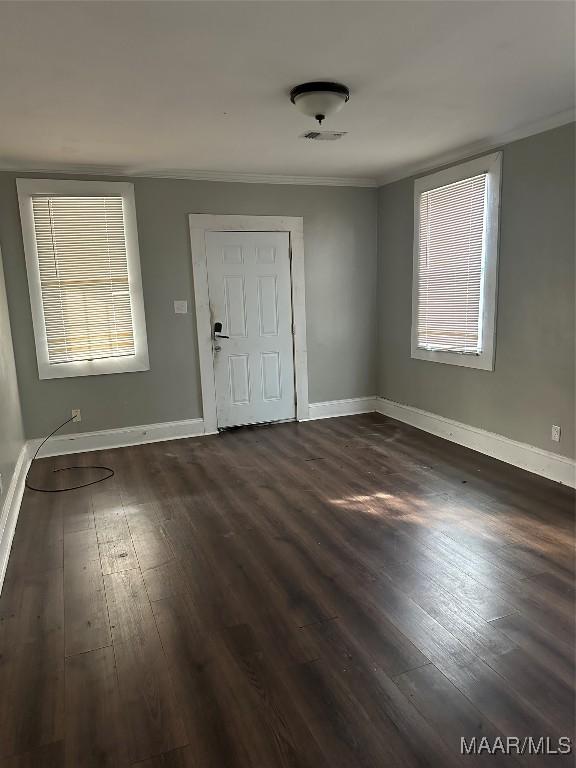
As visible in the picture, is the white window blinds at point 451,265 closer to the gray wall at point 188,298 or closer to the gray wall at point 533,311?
the gray wall at point 533,311

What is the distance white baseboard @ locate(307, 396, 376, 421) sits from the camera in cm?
544

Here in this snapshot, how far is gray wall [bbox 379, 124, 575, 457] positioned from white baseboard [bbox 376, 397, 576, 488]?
6 cm

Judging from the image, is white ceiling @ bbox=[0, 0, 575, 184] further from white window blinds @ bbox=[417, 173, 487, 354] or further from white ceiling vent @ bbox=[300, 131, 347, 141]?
white window blinds @ bbox=[417, 173, 487, 354]

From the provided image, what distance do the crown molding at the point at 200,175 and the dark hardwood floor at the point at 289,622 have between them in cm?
263

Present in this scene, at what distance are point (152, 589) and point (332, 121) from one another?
9.72 ft

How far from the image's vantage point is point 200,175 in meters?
4.57

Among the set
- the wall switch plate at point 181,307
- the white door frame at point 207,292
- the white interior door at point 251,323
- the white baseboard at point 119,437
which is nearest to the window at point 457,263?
the white door frame at point 207,292

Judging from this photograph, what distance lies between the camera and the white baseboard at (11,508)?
105 inches

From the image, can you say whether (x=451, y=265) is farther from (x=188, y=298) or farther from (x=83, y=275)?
(x=83, y=275)

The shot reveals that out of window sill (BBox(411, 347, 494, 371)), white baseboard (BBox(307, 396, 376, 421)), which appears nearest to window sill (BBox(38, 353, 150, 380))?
white baseboard (BBox(307, 396, 376, 421))

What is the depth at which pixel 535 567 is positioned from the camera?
2.48 metres

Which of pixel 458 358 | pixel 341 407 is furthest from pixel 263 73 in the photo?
pixel 341 407

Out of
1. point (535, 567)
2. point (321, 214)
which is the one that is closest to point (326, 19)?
point (535, 567)

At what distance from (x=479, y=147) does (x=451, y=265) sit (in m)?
0.93
